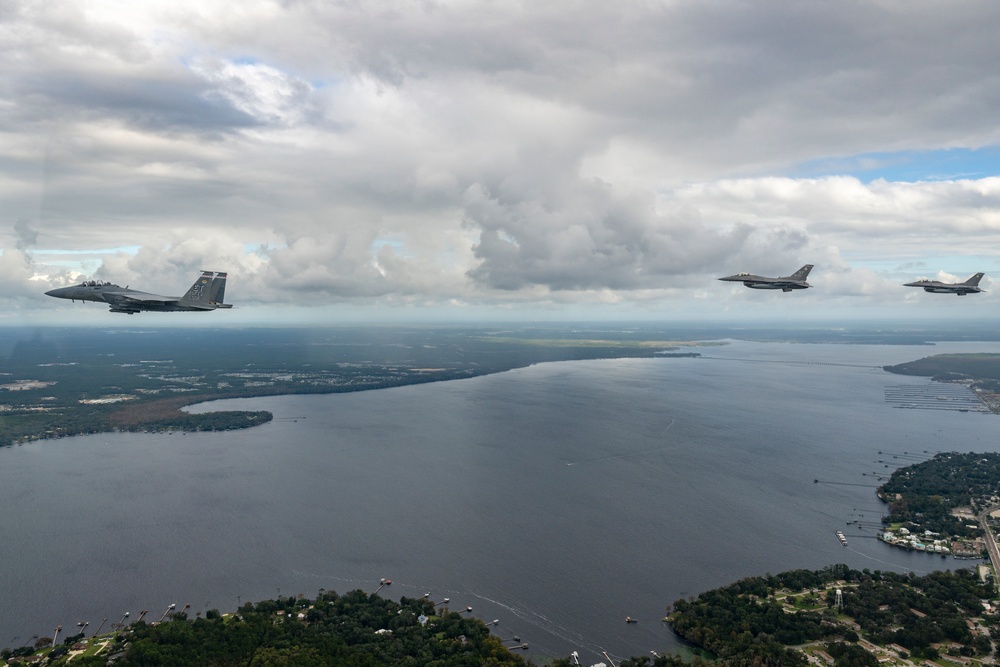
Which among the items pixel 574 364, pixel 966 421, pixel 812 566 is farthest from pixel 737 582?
pixel 574 364

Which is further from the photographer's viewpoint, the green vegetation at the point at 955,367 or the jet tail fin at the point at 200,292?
the green vegetation at the point at 955,367

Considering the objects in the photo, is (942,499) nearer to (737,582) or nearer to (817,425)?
(737,582)

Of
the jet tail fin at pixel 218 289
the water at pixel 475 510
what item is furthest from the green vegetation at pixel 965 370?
the jet tail fin at pixel 218 289

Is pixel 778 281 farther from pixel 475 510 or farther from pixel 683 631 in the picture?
pixel 475 510

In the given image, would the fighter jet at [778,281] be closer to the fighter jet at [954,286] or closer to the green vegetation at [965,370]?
the fighter jet at [954,286]

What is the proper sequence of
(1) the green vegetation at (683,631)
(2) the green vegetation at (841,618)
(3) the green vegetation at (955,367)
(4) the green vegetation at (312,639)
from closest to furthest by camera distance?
(4) the green vegetation at (312,639)
(1) the green vegetation at (683,631)
(2) the green vegetation at (841,618)
(3) the green vegetation at (955,367)

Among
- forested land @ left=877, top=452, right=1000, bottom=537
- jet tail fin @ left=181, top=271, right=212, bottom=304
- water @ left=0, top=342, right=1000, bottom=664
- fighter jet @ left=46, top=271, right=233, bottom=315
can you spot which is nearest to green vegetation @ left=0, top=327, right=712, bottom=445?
water @ left=0, top=342, right=1000, bottom=664

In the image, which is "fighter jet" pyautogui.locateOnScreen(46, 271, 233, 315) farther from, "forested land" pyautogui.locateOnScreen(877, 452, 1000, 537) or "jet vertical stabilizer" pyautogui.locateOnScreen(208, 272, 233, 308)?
"forested land" pyautogui.locateOnScreen(877, 452, 1000, 537)
